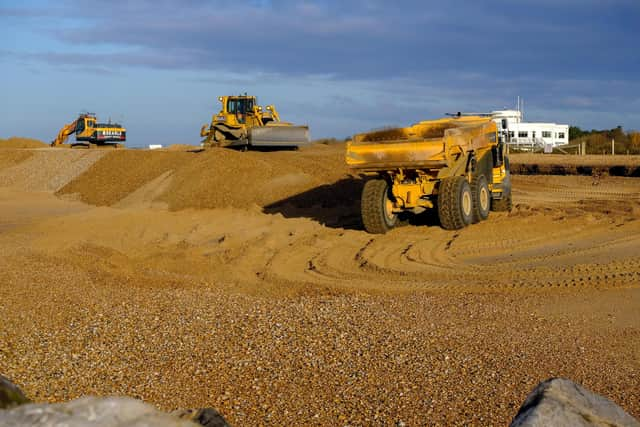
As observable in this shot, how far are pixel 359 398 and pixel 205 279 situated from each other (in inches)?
231

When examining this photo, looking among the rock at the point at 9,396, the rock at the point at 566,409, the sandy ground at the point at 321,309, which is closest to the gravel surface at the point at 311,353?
the sandy ground at the point at 321,309

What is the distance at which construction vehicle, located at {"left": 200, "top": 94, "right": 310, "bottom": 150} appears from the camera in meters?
28.8

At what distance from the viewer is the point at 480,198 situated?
15.2 m

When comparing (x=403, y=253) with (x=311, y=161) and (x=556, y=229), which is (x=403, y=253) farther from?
(x=311, y=161)

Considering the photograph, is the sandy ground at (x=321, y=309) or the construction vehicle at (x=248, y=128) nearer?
the sandy ground at (x=321, y=309)

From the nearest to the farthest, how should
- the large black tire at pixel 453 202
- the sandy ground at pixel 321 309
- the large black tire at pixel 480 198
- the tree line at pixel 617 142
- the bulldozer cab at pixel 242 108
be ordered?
the sandy ground at pixel 321 309 < the large black tire at pixel 453 202 < the large black tire at pixel 480 198 < the bulldozer cab at pixel 242 108 < the tree line at pixel 617 142

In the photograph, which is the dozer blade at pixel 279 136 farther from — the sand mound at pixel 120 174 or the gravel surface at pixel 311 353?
the gravel surface at pixel 311 353

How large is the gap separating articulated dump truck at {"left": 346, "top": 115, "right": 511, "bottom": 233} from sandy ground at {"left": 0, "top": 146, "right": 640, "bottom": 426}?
0.49 meters

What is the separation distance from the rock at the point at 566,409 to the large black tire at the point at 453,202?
36.0 ft

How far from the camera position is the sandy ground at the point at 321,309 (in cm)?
577

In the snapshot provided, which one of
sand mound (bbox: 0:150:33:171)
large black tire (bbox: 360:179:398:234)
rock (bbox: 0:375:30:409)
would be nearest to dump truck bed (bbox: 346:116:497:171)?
large black tire (bbox: 360:179:398:234)

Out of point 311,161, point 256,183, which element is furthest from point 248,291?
point 311,161

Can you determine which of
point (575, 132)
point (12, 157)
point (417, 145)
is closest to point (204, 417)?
point (417, 145)

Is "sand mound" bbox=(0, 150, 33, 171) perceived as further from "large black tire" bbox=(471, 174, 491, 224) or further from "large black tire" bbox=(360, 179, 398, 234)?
"large black tire" bbox=(471, 174, 491, 224)
